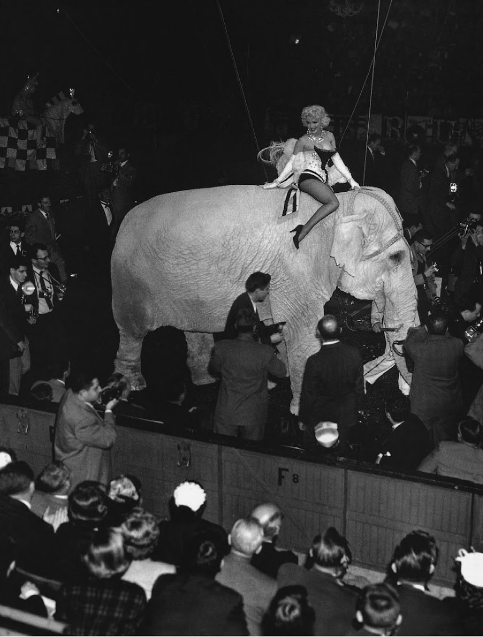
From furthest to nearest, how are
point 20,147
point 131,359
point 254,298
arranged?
1. point 20,147
2. point 131,359
3. point 254,298

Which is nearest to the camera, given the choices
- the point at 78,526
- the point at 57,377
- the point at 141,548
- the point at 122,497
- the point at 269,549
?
the point at 141,548

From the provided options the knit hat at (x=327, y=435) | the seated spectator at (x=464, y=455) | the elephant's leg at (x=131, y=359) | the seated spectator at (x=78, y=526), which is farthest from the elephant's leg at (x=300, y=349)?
the seated spectator at (x=78, y=526)

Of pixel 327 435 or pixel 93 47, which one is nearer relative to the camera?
pixel 327 435

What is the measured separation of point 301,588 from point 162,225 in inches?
208

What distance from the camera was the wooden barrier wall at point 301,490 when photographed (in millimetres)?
5461

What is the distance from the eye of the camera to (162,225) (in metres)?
8.56

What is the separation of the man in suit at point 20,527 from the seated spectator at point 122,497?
0.44 m

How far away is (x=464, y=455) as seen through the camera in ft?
18.1

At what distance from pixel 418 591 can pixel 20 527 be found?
217cm

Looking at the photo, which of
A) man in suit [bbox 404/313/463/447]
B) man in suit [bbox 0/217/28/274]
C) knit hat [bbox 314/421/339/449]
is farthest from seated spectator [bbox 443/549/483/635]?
man in suit [bbox 0/217/28/274]

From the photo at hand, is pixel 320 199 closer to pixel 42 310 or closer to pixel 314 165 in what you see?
pixel 314 165

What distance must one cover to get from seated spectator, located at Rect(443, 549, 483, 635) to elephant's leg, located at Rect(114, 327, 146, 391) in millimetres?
5245

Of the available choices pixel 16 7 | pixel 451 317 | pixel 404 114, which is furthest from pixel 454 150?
pixel 16 7

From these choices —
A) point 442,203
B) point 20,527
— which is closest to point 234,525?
point 20,527
